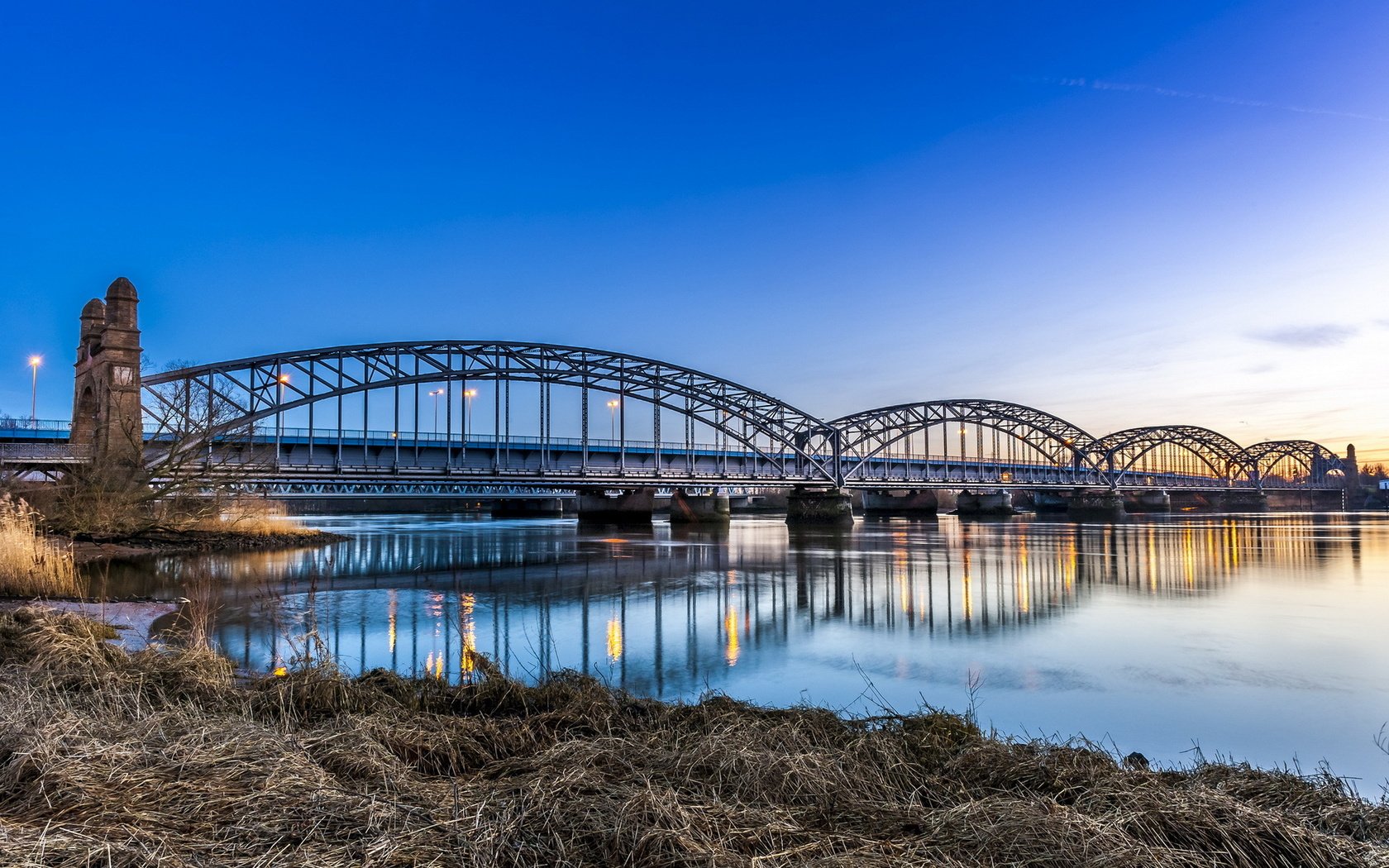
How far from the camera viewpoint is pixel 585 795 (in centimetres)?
468

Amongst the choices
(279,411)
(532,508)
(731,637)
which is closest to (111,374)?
(279,411)

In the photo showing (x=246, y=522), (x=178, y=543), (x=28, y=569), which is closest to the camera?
(x=28, y=569)

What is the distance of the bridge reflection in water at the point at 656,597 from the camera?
13.4 meters

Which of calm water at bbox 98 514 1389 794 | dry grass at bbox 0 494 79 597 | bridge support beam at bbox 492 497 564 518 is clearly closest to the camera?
calm water at bbox 98 514 1389 794

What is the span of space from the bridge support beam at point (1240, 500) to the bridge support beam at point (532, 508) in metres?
128

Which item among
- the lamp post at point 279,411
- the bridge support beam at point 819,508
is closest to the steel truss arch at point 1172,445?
the bridge support beam at point 819,508

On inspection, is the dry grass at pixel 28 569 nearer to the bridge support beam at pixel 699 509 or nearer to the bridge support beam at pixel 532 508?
the bridge support beam at pixel 699 509

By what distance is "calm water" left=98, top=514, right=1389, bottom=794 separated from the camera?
34.3 feet

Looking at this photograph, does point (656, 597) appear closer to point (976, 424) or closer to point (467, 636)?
point (467, 636)

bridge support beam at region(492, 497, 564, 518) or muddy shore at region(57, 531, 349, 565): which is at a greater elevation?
muddy shore at region(57, 531, 349, 565)

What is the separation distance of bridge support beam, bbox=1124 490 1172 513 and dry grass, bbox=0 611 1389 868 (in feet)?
537

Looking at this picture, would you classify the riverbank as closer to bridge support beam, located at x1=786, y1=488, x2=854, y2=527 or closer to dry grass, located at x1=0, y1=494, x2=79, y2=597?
dry grass, located at x1=0, y1=494, x2=79, y2=597

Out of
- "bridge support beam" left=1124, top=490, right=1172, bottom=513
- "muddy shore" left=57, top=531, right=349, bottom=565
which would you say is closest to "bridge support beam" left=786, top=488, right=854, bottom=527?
"muddy shore" left=57, top=531, right=349, bottom=565

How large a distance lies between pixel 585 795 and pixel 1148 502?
17253 centimetres
